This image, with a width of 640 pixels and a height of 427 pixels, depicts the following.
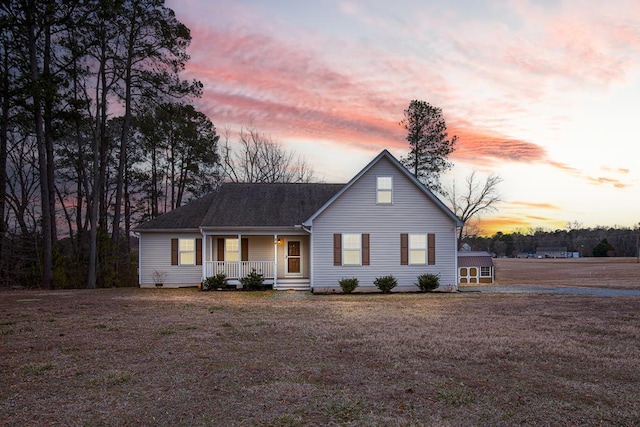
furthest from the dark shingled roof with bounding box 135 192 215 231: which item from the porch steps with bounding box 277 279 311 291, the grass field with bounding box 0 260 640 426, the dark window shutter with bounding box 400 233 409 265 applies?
the dark window shutter with bounding box 400 233 409 265

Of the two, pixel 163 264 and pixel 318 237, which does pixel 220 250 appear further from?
pixel 318 237

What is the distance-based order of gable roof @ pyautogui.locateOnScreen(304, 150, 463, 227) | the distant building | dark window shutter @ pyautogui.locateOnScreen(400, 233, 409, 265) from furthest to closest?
the distant building, dark window shutter @ pyautogui.locateOnScreen(400, 233, 409, 265), gable roof @ pyautogui.locateOnScreen(304, 150, 463, 227)

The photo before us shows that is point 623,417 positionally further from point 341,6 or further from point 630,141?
point 630,141

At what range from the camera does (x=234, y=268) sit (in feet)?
68.2

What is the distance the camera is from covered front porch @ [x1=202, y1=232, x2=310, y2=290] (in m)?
20.5

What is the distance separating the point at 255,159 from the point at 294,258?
17.5 metres

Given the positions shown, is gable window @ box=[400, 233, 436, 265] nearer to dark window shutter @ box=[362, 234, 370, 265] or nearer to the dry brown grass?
dark window shutter @ box=[362, 234, 370, 265]

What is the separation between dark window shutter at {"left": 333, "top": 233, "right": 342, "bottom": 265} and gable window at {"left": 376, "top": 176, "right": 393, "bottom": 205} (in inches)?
97.9

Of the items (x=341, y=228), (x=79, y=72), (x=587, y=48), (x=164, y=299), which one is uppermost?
(x=79, y=72)

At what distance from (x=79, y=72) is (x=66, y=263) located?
10.7m

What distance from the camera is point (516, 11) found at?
15469 mm

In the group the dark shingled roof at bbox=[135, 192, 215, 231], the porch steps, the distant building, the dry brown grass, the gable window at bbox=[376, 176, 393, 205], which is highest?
the gable window at bbox=[376, 176, 393, 205]

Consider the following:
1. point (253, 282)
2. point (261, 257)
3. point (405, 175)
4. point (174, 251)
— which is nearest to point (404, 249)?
point (405, 175)

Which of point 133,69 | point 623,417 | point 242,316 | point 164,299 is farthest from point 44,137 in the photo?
point 623,417
